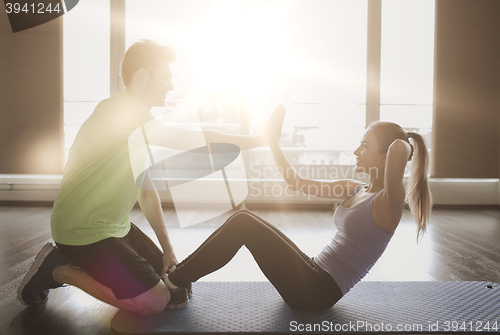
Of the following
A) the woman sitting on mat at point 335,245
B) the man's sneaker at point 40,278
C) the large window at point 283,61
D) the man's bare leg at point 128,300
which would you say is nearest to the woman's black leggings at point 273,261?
the woman sitting on mat at point 335,245

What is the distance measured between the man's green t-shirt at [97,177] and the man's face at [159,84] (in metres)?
0.14

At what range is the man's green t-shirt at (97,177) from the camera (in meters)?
1.23

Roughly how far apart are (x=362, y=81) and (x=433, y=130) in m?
0.98

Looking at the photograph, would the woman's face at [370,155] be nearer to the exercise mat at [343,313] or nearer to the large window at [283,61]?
the exercise mat at [343,313]

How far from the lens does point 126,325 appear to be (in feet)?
3.94

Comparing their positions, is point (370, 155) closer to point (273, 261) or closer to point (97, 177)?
point (273, 261)

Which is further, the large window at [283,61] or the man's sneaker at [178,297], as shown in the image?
the large window at [283,61]

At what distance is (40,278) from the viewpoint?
1.34 meters

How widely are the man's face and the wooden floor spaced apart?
86cm

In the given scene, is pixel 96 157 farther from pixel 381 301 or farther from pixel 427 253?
pixel 427 253

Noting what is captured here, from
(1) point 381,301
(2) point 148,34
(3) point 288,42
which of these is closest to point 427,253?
(1) point 381,301

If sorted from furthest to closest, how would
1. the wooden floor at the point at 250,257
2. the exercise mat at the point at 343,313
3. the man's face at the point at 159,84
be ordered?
the man's face at the point at 159,84 → the wooden floor at the point at 250,257 → the exercise mat at the point at 343,313

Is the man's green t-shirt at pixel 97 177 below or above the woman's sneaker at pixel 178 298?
above

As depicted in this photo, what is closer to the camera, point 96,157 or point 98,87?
point 96,157
